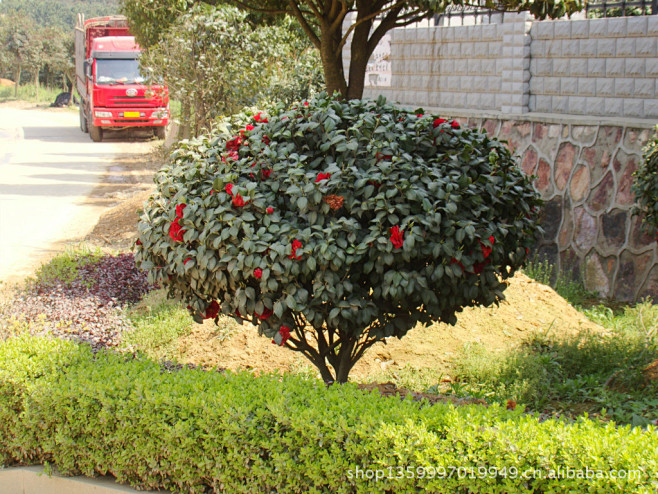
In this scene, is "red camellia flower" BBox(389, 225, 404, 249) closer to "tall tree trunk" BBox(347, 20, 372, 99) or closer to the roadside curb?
the roadside curb

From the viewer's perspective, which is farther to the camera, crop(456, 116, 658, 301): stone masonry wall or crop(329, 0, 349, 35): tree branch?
crop(456, 116, 658, 301): stone masonry wall

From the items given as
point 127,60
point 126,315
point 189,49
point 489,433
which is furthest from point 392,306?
point 127,60

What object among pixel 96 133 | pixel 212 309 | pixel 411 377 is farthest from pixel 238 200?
pixel 96 133

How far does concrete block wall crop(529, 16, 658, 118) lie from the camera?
860cm

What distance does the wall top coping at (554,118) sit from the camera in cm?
849

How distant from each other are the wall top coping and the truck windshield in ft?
53.1

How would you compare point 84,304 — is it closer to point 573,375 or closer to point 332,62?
point 332,62

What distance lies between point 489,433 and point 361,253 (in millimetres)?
1193

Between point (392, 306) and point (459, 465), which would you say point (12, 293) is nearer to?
point (392, 306)

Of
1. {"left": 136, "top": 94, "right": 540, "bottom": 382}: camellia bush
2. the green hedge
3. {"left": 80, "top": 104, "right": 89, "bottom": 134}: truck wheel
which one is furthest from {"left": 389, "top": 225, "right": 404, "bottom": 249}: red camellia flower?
{"left": 80, "top": 104, "right": 89, "bottom": 134}: truck wheel

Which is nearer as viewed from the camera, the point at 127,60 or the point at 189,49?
the point at 189,49

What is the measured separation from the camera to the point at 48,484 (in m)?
4.51

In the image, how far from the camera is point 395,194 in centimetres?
417

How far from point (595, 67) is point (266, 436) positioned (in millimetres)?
7310
